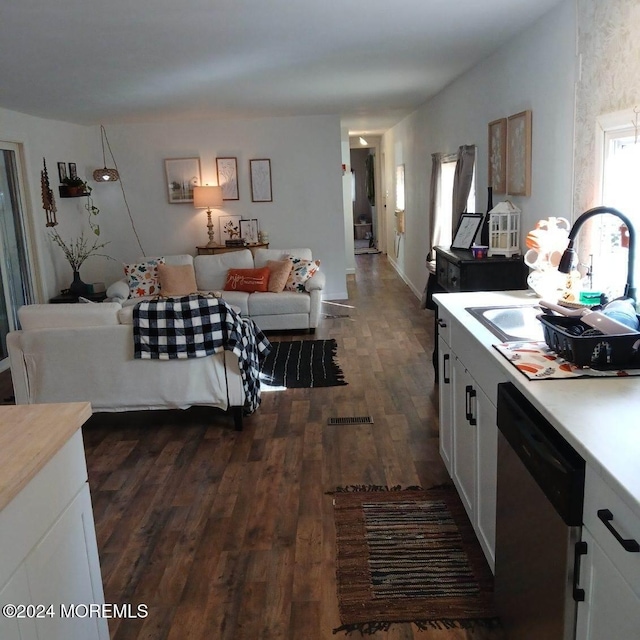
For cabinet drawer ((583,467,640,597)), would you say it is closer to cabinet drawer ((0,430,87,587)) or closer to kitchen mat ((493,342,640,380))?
kitchen mat ((493,342,640,380))

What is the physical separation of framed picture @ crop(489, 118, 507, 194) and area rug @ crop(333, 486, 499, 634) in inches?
93.1

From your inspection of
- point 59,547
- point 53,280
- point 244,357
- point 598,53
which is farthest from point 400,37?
point 53,280

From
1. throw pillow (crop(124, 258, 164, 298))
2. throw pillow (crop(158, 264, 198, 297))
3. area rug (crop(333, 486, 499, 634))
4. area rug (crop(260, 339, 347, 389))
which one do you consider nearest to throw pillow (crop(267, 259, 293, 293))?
area rug (crop(260, 339, 347, 389))

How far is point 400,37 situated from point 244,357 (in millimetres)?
2169

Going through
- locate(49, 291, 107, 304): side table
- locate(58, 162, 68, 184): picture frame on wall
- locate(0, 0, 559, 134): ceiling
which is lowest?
locate(49, 291, 107, 304): side table

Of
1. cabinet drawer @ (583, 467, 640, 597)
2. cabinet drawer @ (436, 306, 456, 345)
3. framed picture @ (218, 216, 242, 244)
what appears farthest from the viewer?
framed picture @ (218, 216, 242, 244)

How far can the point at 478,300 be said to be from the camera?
3.09m

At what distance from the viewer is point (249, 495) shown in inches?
125

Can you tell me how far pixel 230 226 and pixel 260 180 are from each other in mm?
692

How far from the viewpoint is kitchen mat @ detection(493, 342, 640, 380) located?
73.6 inches

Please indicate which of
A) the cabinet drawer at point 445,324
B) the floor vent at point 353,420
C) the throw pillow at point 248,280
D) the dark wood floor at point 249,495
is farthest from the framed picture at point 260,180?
the cabinet drawer at point 445,324

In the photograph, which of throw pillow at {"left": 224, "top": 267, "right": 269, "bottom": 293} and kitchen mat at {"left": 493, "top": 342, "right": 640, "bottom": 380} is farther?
throw pillow at {"left": 224, "top": 267, "right": 269, "bottom": 293}

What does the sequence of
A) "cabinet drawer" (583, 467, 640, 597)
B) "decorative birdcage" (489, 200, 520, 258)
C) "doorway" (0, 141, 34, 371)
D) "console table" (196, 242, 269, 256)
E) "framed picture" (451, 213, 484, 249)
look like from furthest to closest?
"console table" (196, 242, 269, 256) < "doorway" (0, 141, 34, 371) < "framed picture" (451, 213, 484, 249) < "decorative birdcage" (489, 200, 520, 258) < "cabinet drawer" (583, 467, 640, 597)

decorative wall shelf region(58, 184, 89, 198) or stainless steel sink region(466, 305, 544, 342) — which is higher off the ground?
decorative wall shelf region(58, 184, 89, 198)
